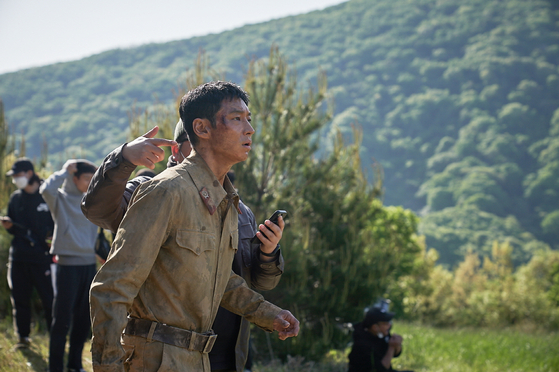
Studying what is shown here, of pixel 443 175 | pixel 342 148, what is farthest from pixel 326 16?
pixel 342 148

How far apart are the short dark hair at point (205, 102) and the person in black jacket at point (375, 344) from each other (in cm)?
389

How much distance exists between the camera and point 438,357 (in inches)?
347

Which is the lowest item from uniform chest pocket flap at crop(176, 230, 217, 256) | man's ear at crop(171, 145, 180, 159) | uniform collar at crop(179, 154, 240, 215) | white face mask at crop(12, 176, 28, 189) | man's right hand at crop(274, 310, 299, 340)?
man's right hand at crop(274, 310, 299, 340)

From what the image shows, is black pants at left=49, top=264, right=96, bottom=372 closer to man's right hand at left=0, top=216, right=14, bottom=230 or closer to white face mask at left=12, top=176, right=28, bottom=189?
man's right hand at left=0, top=216, right=14, bottom=230

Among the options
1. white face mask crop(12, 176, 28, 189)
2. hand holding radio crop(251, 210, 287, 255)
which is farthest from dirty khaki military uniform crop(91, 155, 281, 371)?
white face mask crop(12, 176, 28, 189)

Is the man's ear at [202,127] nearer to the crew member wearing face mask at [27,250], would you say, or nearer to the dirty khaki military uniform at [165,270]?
the dirty khaki military uniform at [165,270]

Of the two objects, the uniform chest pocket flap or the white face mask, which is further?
the white face mask

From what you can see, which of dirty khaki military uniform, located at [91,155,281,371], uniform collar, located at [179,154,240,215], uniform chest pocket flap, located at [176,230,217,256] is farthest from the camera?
uniform collar, located at [179,154,240,215]

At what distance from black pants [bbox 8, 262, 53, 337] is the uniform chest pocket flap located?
4296 millimetres

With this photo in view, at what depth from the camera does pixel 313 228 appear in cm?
780

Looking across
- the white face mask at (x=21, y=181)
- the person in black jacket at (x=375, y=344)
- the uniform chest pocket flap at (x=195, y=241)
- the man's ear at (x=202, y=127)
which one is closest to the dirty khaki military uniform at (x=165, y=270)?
the uniform chest pocket flap at (x=195, y=241)

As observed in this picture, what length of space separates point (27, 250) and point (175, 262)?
431 centimetres

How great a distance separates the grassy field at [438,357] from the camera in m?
5.41

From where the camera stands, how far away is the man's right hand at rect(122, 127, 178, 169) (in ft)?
6.73
